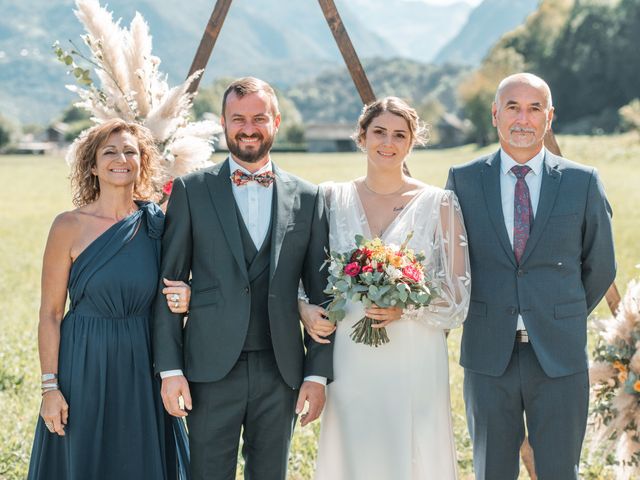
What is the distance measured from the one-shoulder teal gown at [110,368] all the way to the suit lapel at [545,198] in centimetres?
213

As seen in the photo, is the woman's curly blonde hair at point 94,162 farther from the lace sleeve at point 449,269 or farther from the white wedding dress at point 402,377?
the lace sleeve at point 449,269

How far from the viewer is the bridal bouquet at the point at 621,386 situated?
5035 mm

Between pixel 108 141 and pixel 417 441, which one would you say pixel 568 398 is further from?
pixel 108 141

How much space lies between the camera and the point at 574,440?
432 cm

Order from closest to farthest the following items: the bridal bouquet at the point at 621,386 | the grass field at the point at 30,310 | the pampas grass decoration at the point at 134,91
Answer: the bridal bouquet at the point at 621,386 < the pampas grass decoration at the point at 134,91 < the grass field at the point at 30,310

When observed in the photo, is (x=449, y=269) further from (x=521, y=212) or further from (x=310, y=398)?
(x=310, y=398)

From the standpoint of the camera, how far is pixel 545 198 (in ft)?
14.3

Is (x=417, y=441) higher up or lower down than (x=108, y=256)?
lower down

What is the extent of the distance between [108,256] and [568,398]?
8.92ft

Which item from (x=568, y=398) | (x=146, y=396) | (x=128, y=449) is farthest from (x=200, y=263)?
(x=568, y=398)

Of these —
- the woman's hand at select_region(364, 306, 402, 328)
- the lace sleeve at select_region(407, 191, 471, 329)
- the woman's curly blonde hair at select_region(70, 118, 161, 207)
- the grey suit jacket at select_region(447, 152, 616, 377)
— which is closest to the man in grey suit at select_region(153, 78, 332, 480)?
the woman's hand at select_region(364, 306, 402, 328)

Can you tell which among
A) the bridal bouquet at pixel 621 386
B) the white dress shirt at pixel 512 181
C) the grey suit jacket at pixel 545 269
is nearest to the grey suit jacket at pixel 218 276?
the grey suit jacket at pixel 545 269

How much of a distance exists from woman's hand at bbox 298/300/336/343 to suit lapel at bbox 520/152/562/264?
1153 millimetres

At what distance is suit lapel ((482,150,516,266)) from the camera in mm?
4312
